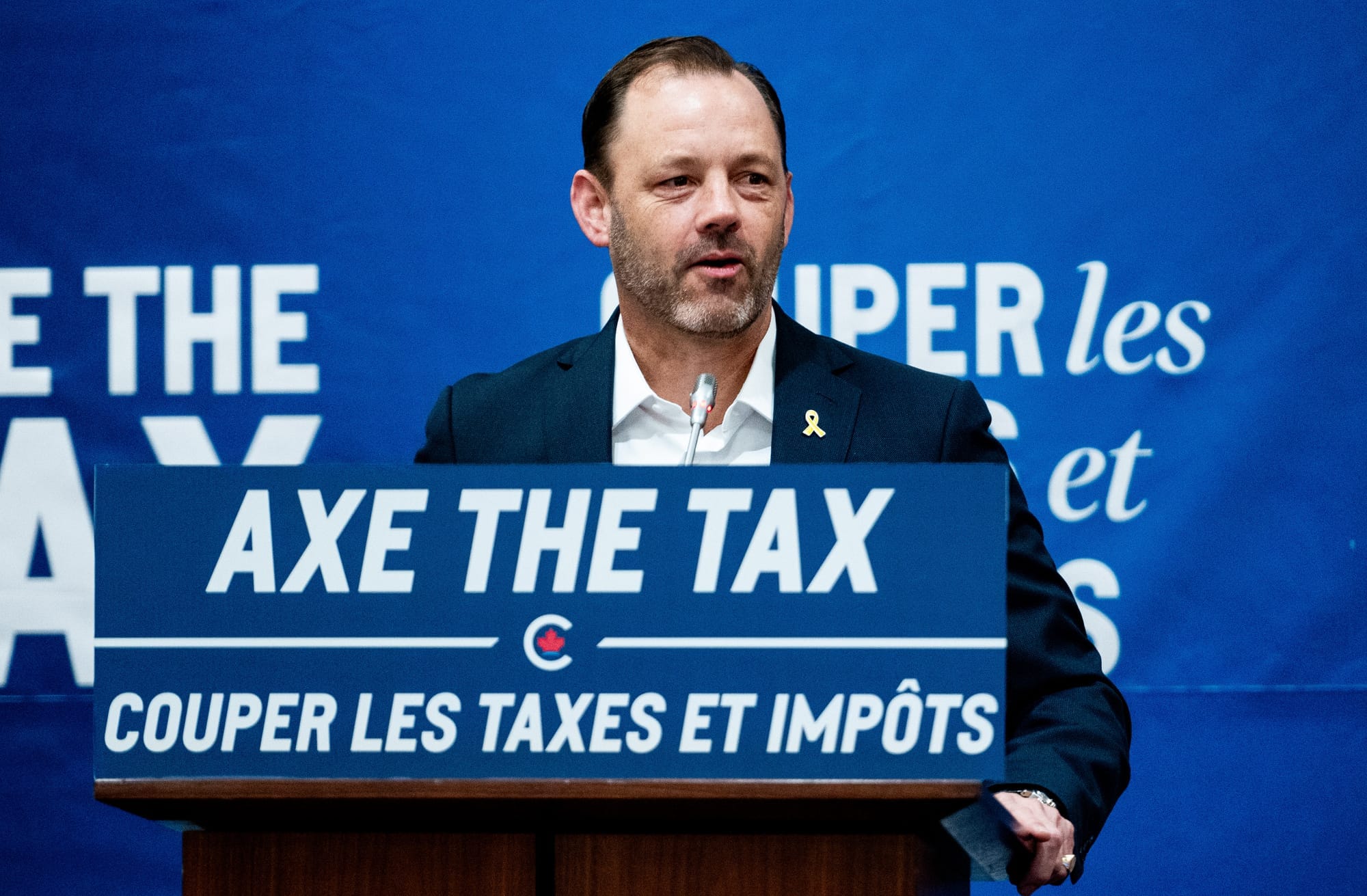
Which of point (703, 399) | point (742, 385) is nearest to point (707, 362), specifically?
point (742, 385)

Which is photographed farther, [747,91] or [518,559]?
[747,91]

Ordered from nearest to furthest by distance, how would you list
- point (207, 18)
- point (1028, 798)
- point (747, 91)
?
point (1028, 798) < point (747, 91) < point (207, 18)

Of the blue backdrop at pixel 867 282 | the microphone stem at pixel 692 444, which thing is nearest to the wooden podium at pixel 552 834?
the microphone stem at pixel 692 444

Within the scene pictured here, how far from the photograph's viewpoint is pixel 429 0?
105 inches

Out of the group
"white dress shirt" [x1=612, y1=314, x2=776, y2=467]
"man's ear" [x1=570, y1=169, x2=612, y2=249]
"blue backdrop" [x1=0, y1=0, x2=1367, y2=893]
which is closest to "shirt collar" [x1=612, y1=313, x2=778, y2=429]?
"white dress shirt" [x1=612, y1=314, x2=776, y2=467]

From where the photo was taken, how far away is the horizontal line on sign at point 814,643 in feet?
3.24

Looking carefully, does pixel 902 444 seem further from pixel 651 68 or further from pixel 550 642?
pixel 550 642

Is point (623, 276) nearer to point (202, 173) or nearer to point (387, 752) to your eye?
point (387, 752)

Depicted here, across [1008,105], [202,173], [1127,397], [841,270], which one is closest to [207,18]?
[202,173]

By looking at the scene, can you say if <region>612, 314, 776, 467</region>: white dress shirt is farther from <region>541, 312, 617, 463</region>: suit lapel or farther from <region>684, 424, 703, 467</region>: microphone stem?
<region>684, 424, 703, 467</region>: microphone stem

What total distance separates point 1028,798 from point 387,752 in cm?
63

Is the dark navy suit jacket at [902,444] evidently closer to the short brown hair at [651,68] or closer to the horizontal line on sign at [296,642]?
the short brown hair at [651,68]

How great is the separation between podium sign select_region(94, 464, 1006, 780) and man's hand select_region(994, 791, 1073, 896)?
35 cm

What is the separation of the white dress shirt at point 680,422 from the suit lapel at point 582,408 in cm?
2
